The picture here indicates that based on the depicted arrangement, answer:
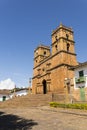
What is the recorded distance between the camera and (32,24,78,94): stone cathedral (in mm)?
34469

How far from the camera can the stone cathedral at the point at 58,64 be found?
34469 millimetres

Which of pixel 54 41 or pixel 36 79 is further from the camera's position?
pixel 36 79

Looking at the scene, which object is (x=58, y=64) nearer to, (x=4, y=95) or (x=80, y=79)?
(x=80, y=79)

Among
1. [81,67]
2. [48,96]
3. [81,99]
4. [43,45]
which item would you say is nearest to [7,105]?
[48,96]

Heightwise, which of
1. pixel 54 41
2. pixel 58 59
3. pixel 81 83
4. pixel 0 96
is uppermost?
pixel 54 41

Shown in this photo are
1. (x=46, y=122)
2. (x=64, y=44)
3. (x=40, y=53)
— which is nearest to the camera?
(x=46, y=122)

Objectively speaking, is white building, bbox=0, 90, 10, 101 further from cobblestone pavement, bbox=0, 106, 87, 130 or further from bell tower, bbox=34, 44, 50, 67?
cobblestone pavement, bbox=0, 106, 87, 130

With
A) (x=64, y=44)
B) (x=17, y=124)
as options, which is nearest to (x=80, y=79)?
(x=64, y=44)

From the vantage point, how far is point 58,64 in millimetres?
35750

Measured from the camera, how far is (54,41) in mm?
39812

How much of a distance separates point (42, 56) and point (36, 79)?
752 cm

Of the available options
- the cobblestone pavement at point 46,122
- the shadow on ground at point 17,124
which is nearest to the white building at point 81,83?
the cobblestone pavement at point 46,122

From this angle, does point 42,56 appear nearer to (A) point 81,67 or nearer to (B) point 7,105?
(A) point 81,67

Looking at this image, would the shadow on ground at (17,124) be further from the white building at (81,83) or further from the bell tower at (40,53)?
the bell tower at (40,53)
